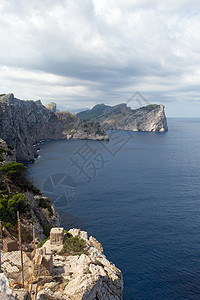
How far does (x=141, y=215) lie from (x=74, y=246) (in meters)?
39.2

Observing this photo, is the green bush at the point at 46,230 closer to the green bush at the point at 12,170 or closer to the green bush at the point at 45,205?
the green bush at the point at 45,205

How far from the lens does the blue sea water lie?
39156 mm

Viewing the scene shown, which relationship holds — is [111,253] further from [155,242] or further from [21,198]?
[21,198]

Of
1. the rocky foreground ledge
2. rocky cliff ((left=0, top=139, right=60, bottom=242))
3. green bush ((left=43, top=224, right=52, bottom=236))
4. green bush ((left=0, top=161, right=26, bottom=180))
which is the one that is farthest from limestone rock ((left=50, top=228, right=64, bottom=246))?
green bush ((left=0, top=161, right=26, bottom=180))

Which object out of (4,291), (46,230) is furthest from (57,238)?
(4,291)

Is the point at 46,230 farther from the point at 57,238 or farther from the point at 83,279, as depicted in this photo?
the point at 83,279

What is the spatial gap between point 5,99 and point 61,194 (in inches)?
4131

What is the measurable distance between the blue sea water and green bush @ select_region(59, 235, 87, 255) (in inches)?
632

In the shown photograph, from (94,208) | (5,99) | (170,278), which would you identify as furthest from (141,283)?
(5,99)

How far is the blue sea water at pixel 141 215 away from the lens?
128 ft

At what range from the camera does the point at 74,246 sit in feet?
87.4

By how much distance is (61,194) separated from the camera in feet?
259

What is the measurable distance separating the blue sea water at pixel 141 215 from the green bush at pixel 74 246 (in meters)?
16.0

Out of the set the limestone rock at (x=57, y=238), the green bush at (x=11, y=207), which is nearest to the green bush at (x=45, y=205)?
the green bush at (x=11, y=207)
